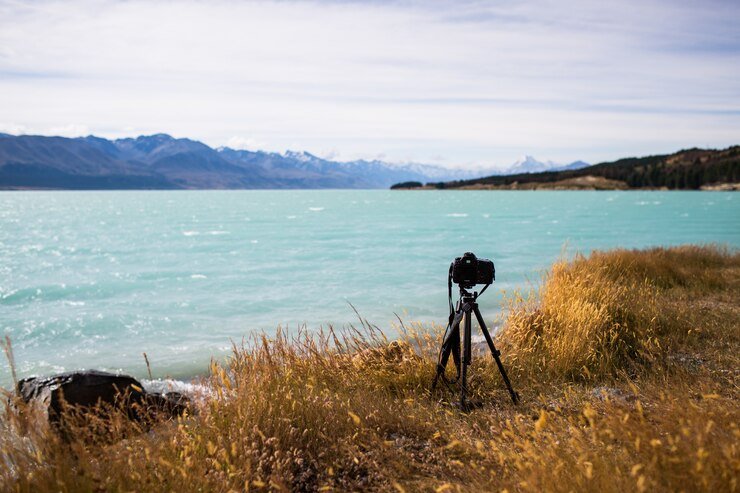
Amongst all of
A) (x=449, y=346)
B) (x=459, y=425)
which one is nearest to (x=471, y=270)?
(x=449, y=346)

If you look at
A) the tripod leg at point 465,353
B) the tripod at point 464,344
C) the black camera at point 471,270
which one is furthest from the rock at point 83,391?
the black camera at point 471,270

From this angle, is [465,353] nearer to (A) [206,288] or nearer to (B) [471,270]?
(B) [471,270]

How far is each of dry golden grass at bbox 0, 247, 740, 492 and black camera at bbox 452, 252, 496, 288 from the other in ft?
4.36

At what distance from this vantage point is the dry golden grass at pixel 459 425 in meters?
3.31

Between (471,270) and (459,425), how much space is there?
1574mm

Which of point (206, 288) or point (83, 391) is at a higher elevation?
point (83, 391)

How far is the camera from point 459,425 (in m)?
5.15

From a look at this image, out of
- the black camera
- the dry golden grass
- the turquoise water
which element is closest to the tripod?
the black camera

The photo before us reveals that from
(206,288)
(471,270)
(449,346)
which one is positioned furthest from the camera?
(206,288)

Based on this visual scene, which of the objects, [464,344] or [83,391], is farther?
[83,391]

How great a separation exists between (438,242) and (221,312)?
97.7ft

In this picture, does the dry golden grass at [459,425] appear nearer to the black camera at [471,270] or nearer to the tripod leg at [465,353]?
the tripod leg at [465,353]

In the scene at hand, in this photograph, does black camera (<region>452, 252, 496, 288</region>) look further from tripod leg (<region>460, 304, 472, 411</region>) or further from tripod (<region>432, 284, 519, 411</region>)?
tripod leg (<region>460, 304, 472, 411</region>)

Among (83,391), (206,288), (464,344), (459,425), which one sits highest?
(464,344)
